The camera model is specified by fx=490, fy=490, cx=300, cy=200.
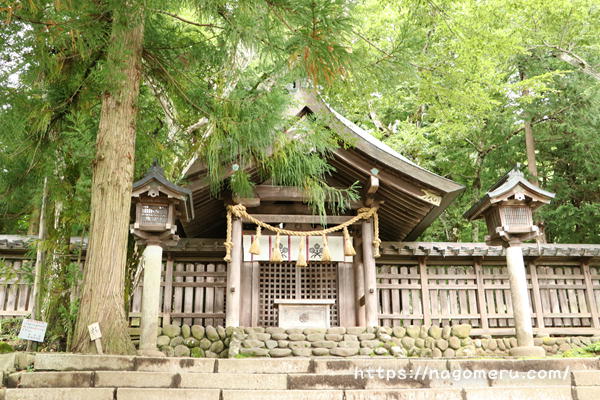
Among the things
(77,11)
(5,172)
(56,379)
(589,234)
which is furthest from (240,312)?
(589,234)

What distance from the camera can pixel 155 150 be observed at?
7859 millimetres

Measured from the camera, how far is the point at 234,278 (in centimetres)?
869

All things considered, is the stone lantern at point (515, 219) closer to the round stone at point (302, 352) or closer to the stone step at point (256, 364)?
the round stone at point (302, 352)

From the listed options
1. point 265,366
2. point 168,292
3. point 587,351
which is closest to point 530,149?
point 587,351

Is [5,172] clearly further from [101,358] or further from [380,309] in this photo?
[380,309]

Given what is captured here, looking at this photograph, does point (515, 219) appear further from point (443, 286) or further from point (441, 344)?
point (443, 286)

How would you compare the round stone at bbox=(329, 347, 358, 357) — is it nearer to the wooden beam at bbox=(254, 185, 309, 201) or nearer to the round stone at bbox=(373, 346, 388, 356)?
the round stone at bbox=(373, 346, 388, 356)

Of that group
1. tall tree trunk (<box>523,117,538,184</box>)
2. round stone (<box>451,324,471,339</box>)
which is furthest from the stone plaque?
tall tree trunk (<box>523,117,538,184</box>)

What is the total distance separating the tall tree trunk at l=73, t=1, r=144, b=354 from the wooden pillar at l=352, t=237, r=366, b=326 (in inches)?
197

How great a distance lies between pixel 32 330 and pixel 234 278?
139 inches

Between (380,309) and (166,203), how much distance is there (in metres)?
5.07

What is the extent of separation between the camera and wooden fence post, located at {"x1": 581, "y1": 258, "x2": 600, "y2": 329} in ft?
34.8

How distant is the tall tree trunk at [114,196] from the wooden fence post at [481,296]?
25.2ft

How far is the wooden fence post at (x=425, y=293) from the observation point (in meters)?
10.2
